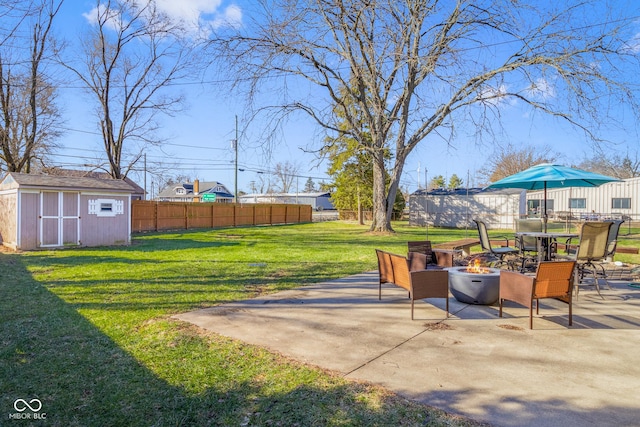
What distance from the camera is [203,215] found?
81.0 ft

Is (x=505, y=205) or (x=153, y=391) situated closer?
(x=153, y=391)

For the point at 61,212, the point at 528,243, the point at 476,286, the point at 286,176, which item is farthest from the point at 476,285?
the point at 286,176

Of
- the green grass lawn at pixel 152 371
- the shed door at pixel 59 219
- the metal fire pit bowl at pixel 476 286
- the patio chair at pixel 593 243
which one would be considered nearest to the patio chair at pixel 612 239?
the patio chair at pixel 593 243

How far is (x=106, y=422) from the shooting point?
2297 millimetres

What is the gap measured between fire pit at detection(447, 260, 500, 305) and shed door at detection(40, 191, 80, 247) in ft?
39.7

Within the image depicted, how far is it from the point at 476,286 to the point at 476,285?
0.05 ft

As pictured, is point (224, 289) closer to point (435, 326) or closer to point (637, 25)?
point (435, 326)

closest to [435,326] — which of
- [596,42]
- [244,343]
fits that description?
[244,343]

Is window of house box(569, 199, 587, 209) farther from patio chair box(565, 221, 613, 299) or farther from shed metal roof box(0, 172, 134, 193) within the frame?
shed metal roof box(0, 172, 134, 193)

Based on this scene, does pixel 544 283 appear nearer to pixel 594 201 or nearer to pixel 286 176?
pixel 594 201

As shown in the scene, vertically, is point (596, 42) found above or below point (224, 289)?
above

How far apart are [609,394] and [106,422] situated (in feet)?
10.6

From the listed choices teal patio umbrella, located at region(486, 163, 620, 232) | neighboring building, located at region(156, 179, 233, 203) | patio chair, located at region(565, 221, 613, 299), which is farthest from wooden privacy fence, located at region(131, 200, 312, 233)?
neighboring building, located at region(156, 179, 233, 203)

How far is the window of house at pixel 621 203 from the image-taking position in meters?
28.5
